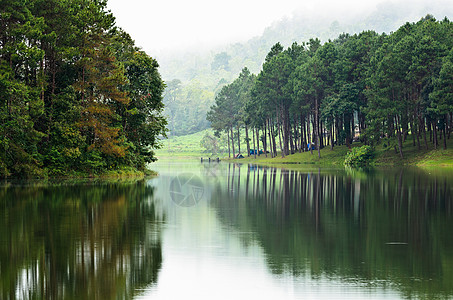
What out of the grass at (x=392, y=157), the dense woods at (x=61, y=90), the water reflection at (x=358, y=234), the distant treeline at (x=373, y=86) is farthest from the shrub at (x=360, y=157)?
the water reflection at (x=358, y=234)

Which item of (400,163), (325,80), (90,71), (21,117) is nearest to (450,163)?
(400,163)

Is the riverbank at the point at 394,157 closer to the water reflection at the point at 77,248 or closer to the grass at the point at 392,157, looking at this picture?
the grass at the point at 392,157

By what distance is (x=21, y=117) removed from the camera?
122ft

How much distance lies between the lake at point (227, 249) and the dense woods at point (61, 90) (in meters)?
14.0

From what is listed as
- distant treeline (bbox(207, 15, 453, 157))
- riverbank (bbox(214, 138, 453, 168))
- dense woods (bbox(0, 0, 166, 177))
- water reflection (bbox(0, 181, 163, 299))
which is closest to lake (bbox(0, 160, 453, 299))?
water reflection (bbox(0, 181, 163, 299))

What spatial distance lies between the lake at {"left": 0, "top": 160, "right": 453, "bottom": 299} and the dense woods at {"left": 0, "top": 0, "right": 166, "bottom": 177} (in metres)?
14.0

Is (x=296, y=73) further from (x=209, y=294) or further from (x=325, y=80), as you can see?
(x=209, y=294)

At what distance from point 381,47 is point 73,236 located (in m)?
66.1

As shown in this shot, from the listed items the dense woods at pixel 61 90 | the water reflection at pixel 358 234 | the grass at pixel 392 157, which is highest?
the dense woods at pixel 61 90

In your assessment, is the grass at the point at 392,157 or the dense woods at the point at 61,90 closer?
the dense woods at the point at 61,90

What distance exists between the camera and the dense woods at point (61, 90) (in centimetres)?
3769

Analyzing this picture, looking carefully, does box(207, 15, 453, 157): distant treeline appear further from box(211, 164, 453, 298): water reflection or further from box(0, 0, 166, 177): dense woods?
box(211, 164, 453, 298): water reflection

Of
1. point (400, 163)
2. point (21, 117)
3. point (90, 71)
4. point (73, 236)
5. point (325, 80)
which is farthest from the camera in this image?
point (325, 80)

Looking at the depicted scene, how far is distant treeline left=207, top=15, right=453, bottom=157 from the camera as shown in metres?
68.8
